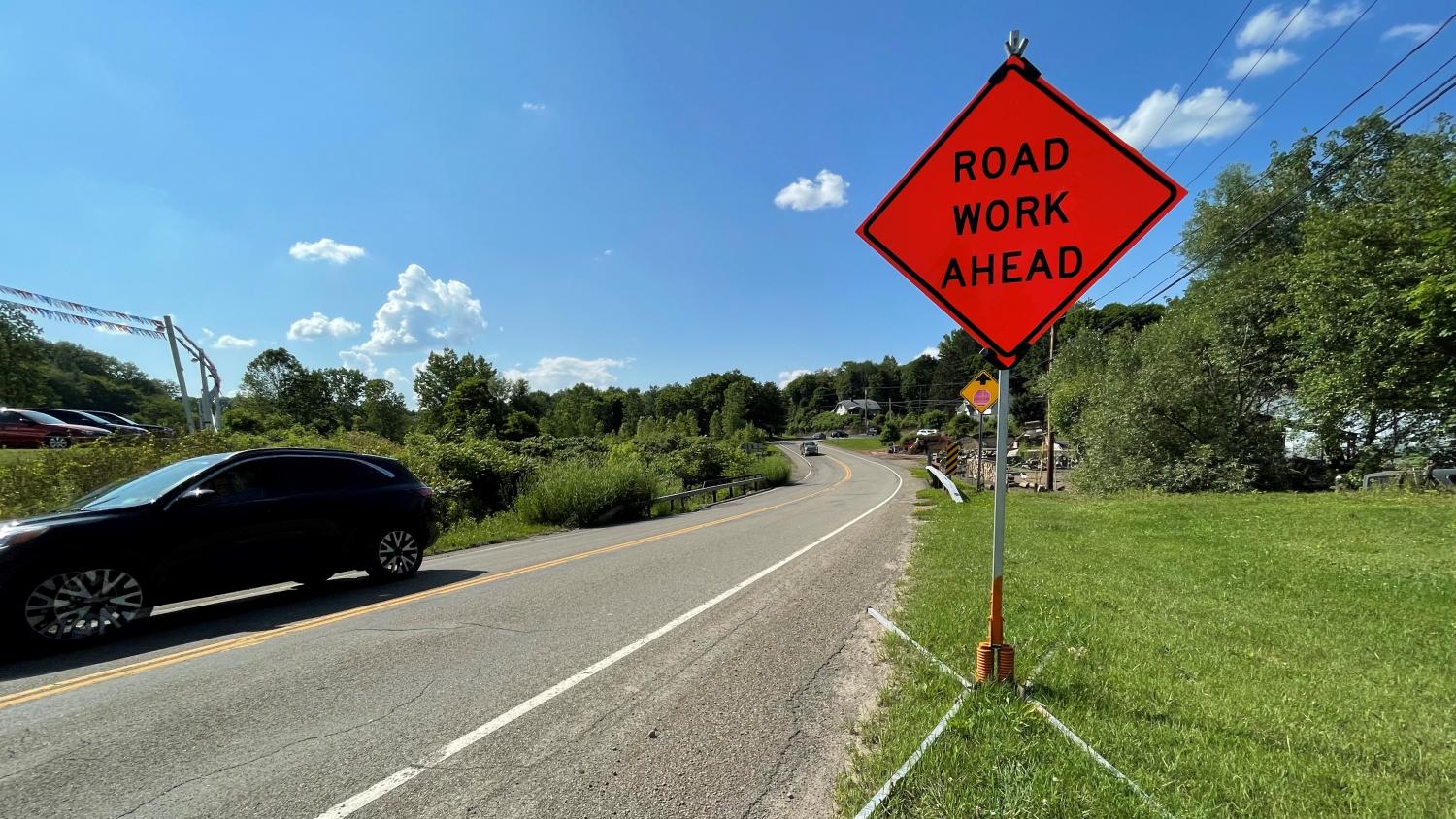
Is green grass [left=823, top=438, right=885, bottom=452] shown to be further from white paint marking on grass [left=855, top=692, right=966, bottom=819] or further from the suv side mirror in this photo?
white paint marking on grass [left=855, top=692, right=966, bottom=819]

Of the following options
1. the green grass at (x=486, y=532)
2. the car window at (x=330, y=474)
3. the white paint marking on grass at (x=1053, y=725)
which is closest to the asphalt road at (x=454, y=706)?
the white paint marking on grass at (x=1053, y=725)

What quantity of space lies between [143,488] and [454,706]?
16.4 ft

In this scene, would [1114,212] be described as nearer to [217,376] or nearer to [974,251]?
[974,251]

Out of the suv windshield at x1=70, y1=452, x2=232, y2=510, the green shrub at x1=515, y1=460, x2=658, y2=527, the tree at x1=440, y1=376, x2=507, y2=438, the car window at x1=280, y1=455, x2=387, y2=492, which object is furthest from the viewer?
the tree at x1=440, y1=376, x2=507, y2=438

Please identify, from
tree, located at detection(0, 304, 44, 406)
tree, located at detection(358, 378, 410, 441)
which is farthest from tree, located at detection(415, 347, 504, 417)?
tree, located at detection(0, 304, 44, 406)

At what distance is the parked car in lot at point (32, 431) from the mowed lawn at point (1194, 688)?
25819 mm

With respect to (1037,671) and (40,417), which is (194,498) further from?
(40,417)

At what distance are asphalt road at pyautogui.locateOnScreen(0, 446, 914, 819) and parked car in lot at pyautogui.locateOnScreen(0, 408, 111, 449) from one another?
1935 cm

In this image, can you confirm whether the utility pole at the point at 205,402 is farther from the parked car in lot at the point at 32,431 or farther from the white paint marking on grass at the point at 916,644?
the white paint marking on grass at the point at 916,644

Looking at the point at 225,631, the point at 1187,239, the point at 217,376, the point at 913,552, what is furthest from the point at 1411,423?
the point at 217,376

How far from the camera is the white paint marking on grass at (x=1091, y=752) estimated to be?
7.68 ft

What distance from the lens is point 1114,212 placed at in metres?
3.12

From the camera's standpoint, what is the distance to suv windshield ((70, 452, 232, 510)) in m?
5.62

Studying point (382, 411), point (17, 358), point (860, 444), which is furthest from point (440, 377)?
point (860, 444)
